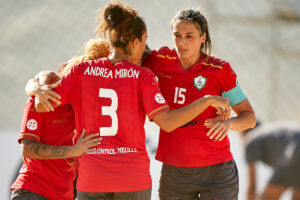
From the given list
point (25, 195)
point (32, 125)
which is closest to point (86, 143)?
point (32, 125)

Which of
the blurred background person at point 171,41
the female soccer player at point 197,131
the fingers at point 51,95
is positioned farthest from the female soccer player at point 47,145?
the blurred background person at point 171,41

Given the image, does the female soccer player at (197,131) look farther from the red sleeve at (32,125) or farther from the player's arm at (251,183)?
the red sleeve at (32,125)

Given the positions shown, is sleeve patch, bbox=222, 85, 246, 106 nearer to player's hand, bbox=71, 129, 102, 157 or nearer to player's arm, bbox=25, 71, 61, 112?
player's hand, bbox=71, 129, 102, 157

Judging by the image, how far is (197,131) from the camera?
9.50 ft

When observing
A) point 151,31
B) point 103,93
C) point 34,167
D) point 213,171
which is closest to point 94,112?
point 103,93

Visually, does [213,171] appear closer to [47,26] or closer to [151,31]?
[151,31]

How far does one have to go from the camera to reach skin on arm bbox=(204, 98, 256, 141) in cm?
256

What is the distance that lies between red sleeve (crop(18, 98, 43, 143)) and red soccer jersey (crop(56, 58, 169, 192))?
409 mm

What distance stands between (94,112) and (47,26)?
649 cm

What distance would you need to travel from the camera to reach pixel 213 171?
290cm

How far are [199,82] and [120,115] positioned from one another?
0.72m

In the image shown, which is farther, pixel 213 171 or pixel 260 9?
pixel 260 9

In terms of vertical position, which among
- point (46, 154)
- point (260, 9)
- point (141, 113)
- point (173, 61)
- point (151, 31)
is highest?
point (260, 9)

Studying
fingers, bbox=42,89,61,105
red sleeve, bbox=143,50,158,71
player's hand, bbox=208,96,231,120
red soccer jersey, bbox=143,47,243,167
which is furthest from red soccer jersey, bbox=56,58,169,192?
red sleeve, bbox=143,50,158,71
